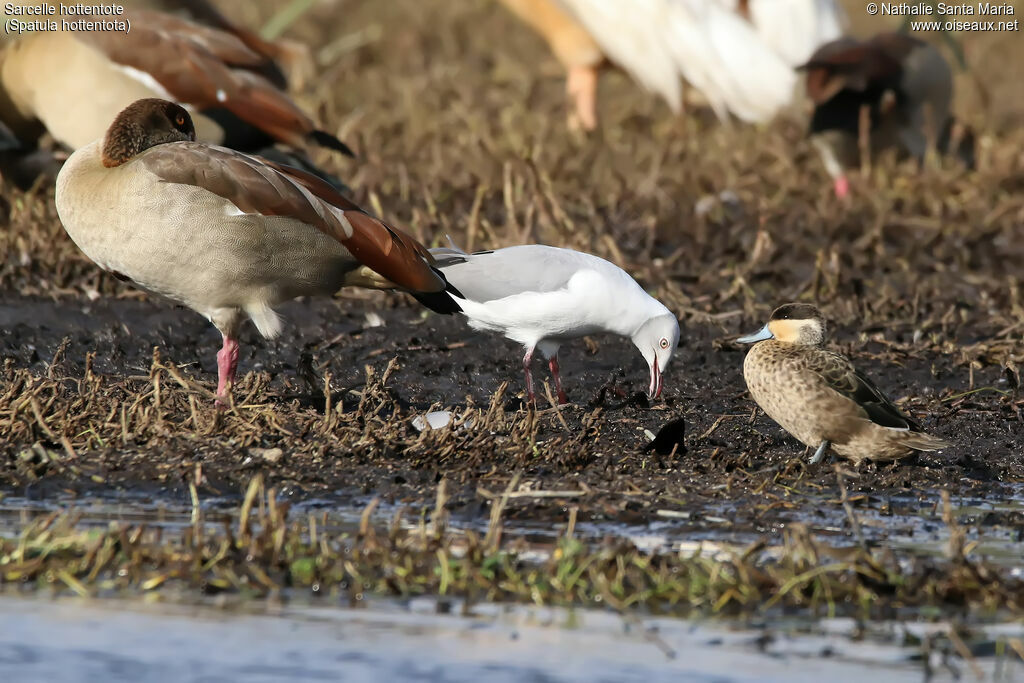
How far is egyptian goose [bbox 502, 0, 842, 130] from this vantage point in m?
10.1

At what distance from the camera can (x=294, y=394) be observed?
5551mm

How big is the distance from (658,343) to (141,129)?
1964mm

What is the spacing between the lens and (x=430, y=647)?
3322 mm

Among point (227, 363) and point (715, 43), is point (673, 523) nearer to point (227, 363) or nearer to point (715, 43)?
point (227, 363)

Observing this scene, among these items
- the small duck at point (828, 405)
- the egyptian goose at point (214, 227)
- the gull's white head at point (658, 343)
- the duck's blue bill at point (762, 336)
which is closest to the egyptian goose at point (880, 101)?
the gull's white head at point (658, 343)

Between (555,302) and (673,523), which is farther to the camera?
(555,302)

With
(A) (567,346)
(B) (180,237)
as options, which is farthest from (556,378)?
(B) (180,237)

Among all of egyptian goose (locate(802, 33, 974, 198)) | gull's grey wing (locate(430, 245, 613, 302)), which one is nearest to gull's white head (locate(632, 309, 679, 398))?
gull's grey wing (locate(430, 245, 613, 302))

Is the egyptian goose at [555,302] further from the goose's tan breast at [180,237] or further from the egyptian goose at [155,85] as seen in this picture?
the egyptian goose at [155,85]

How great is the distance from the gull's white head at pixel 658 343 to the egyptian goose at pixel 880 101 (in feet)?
11.5

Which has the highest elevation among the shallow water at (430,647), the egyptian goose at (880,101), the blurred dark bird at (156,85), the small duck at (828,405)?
the egyptian goose at (880,101)

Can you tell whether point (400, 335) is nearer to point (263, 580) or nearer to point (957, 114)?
point (263, 580)

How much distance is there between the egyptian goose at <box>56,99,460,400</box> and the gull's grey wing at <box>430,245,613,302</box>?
12.8 inches

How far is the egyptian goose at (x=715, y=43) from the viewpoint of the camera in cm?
1011
